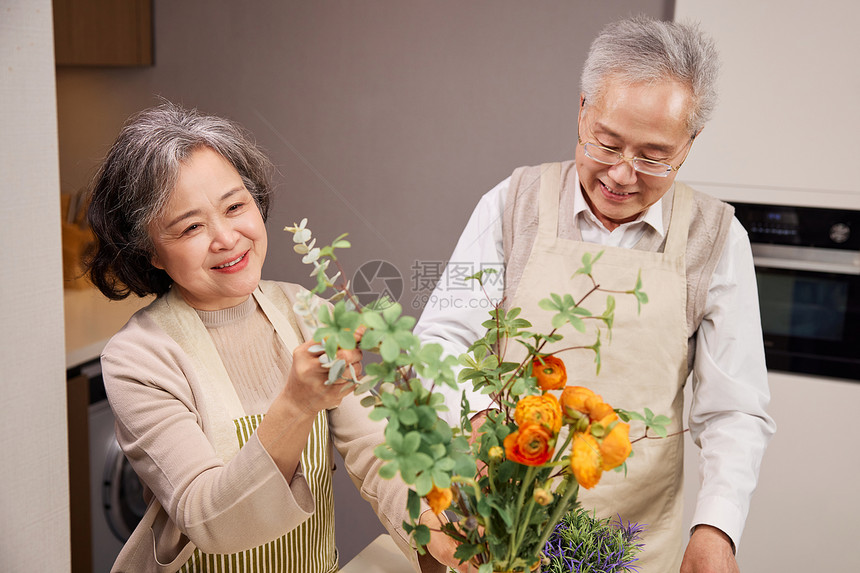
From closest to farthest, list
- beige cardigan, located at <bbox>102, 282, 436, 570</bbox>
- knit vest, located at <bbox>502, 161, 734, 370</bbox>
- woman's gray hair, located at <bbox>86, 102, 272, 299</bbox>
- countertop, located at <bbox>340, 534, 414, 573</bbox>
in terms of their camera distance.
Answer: beige cardigan, located at <bbox>102, 282, 436, 570</bbox> < woman's gray hair, located at <bbox>86, 102, 272, 299</bbox> < countertop, located at <bbox>340, 534, 414, 573</bbox> < knit vest, located at <bbox>502, 161, 734, 370</bbox>

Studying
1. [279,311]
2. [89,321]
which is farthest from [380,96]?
[279,311]

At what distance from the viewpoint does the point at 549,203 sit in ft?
4.64

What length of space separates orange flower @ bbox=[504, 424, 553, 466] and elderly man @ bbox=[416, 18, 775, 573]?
59 centimetres

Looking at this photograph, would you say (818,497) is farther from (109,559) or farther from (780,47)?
(109,559)

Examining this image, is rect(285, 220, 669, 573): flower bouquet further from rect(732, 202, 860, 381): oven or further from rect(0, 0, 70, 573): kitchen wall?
rect(732, 202, 860, 381): oven

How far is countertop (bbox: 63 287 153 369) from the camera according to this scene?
2.11 meters

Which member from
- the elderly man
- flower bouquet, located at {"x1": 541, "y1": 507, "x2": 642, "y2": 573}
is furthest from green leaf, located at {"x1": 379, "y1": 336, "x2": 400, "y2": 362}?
the elderly man

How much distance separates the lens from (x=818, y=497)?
1880mm

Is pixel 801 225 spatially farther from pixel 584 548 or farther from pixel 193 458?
pixel 193 458

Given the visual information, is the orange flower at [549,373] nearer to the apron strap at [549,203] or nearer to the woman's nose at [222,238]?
the woman's nose at [222,238]

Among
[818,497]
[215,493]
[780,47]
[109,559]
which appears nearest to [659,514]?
[818,497]

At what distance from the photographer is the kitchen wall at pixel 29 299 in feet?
2.62

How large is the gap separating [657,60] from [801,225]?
93 cm

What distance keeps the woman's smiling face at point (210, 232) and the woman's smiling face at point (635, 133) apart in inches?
21.6
